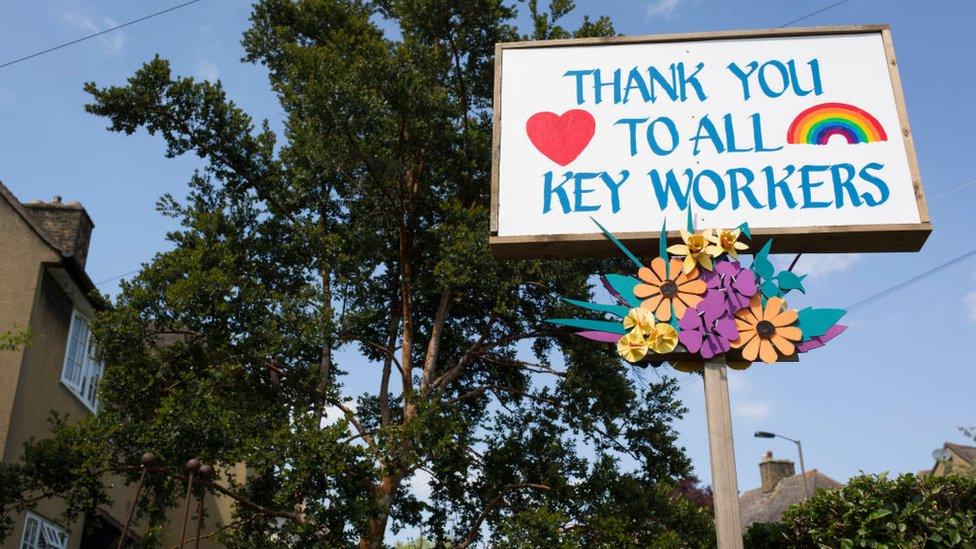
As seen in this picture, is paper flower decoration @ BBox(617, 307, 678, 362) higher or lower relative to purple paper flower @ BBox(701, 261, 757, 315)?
lower

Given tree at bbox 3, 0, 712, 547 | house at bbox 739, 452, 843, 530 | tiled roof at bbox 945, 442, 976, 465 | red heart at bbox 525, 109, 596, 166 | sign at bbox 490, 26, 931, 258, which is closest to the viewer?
sign at bbox 490, 26, 931, 258

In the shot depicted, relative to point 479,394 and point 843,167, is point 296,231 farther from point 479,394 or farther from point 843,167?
point 843,167

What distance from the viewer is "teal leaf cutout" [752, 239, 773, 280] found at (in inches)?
282

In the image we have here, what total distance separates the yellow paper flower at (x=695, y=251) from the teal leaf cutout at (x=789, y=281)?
21.9 inches

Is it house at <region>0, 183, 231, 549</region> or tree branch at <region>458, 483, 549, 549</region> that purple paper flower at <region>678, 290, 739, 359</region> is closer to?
tree branch at <region>458, 483, 549, 549</region>

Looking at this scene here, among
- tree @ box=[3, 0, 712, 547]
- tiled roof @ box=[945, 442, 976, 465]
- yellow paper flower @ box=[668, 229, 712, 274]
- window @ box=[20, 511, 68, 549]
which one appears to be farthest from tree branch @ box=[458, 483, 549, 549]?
tiled roof @ box=[945, 442, 976, 465]

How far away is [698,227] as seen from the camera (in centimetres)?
734

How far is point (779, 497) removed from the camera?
3684 cm

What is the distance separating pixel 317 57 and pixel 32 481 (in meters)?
8.14

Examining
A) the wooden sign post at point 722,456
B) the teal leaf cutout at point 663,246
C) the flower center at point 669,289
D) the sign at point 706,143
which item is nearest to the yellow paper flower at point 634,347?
the flower center at point 669,289

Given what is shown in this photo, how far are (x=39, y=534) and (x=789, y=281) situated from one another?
46.9ft

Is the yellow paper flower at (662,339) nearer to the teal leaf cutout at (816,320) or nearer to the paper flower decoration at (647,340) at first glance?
the paper flower decoration at (647,340)

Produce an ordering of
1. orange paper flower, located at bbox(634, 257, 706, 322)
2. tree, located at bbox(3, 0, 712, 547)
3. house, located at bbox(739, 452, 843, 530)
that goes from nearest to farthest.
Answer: orange paper flower, located at bbox(634, 257, 706, 322) < tree, located at bbox(3, 0, 712, 547) < house, located at bbox(739, 452, 843, 530)

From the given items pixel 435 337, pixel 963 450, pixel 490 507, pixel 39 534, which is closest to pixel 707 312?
pixel 490 507
